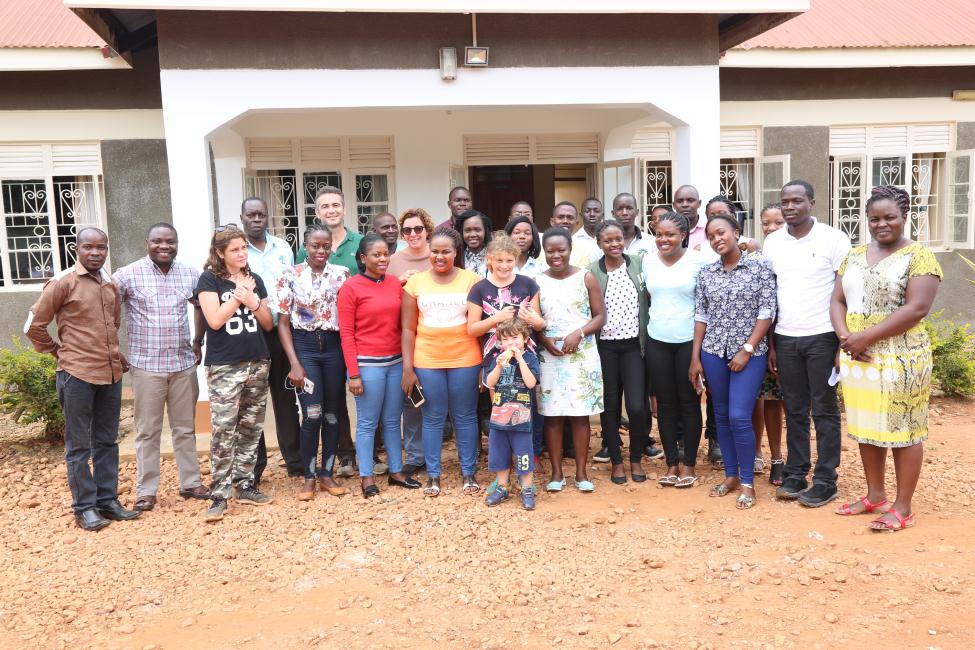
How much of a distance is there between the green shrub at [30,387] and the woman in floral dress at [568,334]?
13.3 feet

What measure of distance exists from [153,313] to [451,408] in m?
1.88

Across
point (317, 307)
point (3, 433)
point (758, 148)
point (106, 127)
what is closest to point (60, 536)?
point (317, 307)

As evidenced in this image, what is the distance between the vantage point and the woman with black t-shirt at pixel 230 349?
4.57 metres

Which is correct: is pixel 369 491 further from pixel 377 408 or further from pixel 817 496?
pixel 817 496

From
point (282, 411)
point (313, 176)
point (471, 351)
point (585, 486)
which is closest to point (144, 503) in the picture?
point (282, 411)

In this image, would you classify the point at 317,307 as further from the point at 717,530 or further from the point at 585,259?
the point at 717,530

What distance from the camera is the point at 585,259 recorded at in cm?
541

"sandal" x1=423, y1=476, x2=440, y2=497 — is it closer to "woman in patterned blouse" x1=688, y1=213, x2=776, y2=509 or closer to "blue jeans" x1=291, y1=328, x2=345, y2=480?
"blue jeans" x1=291, y1=328, x2=345, y2=480

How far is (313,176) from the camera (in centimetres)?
879

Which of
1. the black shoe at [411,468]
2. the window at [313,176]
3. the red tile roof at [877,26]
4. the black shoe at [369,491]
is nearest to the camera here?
the black shoe at [369,491]

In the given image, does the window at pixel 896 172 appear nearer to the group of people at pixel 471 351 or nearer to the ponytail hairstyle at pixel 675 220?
the group of people at pixel 471 351

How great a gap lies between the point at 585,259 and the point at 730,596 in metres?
2.53

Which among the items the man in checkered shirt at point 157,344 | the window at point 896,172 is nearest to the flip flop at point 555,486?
the man in checkered shirt at point 157,344

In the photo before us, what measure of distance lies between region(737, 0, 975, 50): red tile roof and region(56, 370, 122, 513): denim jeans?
6.95 metres
